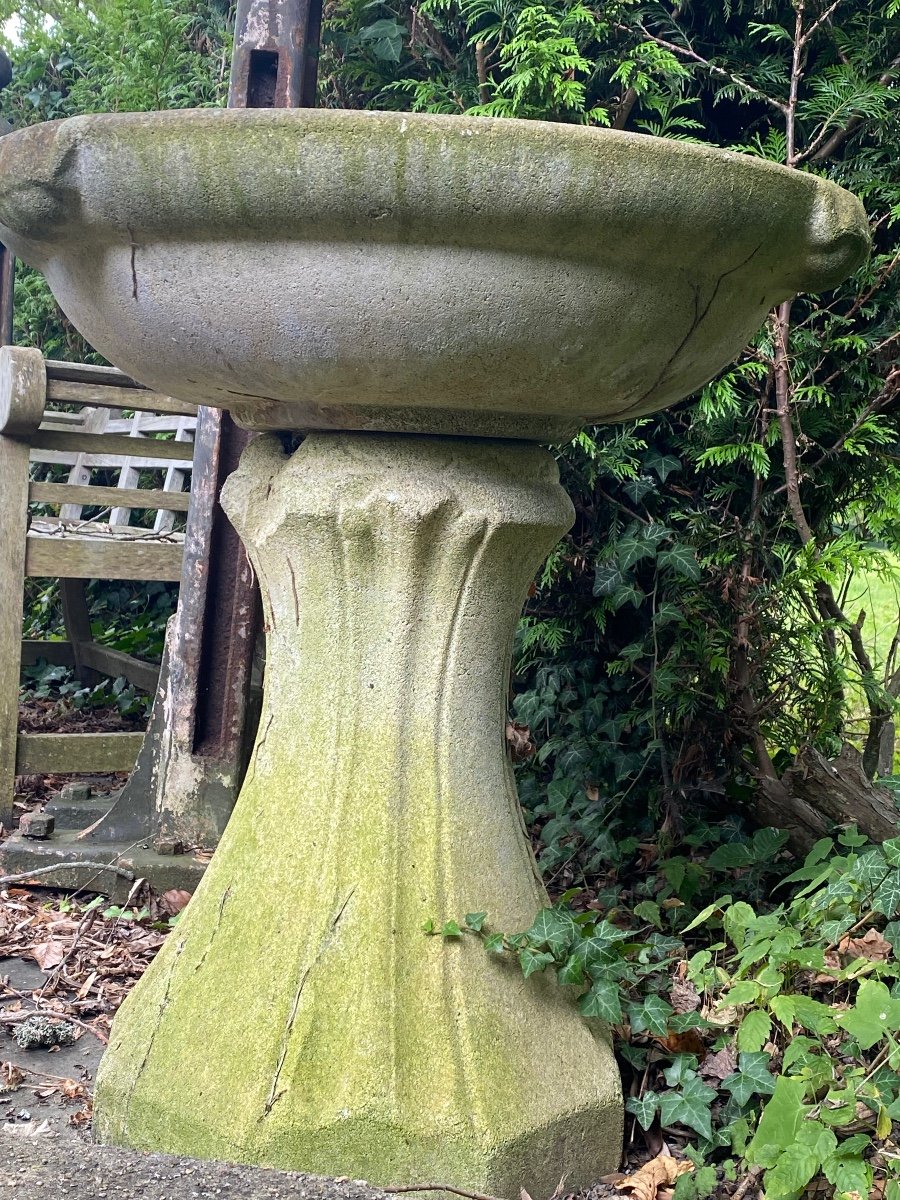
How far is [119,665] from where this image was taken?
156 inches

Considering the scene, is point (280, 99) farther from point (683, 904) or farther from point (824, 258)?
point (683, 904)

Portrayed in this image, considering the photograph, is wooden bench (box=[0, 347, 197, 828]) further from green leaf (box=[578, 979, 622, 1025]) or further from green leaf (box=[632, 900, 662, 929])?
green leaf (box=[578, 979, 622, 1025])

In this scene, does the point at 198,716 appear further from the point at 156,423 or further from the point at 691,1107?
the point at 156,423

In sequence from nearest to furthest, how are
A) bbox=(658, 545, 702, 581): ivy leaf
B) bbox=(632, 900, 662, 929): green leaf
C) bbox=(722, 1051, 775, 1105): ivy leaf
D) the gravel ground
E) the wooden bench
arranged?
the gravel ground → bbox=(722, 1051, 775, 1105): ivy leaf → bbox=(632, 900, 662, 929): green leaf → bbox=(658, 545, 702, 581): ivy leaf → the wooden bench

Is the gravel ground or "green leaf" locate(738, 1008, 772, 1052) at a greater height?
"green leaf" locate(738, 1008, 772, 1052)

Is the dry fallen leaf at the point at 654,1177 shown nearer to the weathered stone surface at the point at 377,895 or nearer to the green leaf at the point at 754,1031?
the weathered stone surface at the point at 377,895

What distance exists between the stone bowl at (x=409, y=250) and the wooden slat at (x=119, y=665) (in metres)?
2.13

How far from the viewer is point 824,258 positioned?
1.52 m

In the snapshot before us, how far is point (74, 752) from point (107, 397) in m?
0.92

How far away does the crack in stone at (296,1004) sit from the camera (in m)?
1.47

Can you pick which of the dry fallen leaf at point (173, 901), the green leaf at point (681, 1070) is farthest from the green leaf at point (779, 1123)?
the dry fallen leaf at point (173, 901)

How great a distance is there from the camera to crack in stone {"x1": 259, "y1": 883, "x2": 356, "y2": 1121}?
147 centimetres

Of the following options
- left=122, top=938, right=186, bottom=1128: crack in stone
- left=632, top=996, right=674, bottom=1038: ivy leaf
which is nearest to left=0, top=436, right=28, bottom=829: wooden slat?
left=122, top=938, right=186, bottom=1128: crack in stone

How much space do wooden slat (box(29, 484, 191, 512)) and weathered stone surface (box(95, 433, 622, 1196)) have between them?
1571 mm
